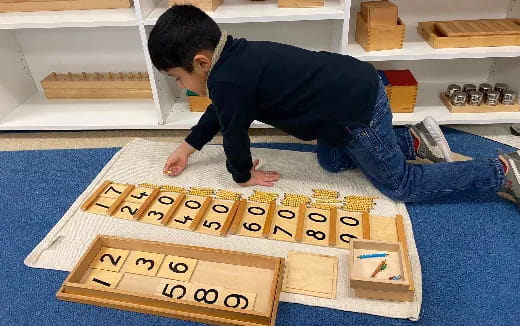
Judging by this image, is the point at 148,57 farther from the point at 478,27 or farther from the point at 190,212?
the point at 478,27

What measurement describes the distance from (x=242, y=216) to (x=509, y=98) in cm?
105

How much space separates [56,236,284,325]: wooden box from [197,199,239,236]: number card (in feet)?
0.37

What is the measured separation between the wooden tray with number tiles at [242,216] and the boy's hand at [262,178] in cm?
7

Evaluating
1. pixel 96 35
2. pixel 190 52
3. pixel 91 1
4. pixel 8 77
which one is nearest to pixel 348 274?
pixel 190 52

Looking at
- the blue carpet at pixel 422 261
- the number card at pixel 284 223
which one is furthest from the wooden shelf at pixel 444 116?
the number card at pixel 284 223

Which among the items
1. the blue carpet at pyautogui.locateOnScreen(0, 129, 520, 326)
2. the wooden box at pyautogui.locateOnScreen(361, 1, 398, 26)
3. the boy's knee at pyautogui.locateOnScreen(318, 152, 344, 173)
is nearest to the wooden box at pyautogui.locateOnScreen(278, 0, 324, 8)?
the wooden box at pyautogui.locateOnScreen(361, 1, 398, 26)

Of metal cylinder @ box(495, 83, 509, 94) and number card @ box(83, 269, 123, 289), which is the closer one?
number card @ box(83, 269, 123, 289)

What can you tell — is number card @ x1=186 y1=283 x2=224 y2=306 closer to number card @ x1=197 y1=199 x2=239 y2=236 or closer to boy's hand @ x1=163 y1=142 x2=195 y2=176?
number card @ x1=197 y1=199 x2=239 y2=236

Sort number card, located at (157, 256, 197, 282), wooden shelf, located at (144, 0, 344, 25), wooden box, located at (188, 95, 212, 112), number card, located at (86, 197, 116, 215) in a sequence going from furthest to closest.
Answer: wooden box, located at (188, 95, 212, 112)
wooden shelf, located at (144, 0, 344, 25)
number card, located at (86, 197, 116, 215)
number card, located at (157, 256, 197, 282)

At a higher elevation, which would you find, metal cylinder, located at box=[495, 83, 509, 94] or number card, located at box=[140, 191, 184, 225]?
metal cylinder, located at box=[495, 83, 509, 94]

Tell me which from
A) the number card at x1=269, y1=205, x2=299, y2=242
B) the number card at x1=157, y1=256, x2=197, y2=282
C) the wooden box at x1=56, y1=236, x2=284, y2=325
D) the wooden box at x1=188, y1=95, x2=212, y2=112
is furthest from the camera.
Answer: the wooden box at x1=188, y1=95, x2=212, y2=112

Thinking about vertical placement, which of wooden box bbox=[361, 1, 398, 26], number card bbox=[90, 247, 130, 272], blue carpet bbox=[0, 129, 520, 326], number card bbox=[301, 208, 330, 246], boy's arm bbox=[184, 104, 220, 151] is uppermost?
wooden box bbox=[361, 1, 398, 26]

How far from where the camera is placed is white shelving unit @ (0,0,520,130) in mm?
1386

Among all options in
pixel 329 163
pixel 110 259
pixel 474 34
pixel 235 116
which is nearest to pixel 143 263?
pixel 110 259
